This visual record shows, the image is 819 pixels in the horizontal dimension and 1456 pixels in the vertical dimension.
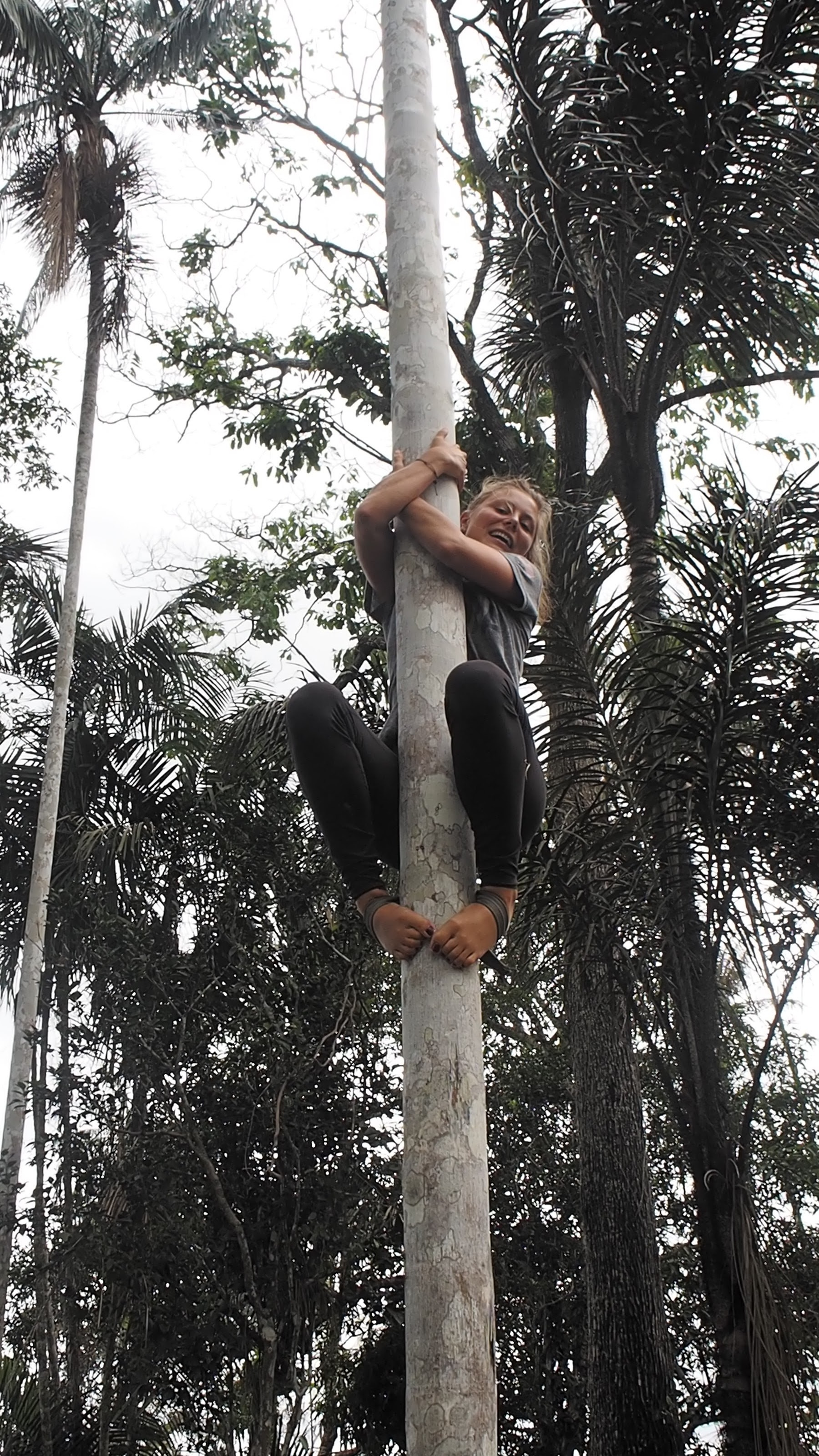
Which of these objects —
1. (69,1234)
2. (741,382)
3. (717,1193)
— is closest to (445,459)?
(717,1193)

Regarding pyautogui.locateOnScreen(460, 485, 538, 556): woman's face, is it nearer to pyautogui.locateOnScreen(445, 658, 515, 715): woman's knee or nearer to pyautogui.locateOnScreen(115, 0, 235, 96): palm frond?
pyautogui.locateOnScreen(445, 658, 515, 715): woman's knee

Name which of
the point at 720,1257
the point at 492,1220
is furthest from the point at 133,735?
the point at 720,1257

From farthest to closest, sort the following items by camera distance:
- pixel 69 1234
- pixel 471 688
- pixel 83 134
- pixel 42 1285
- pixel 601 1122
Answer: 1. pixel 83 134
2. pixel 42 1285
3. pixel 69 1234
4. pixel 601 1122
5. pixel 471 688

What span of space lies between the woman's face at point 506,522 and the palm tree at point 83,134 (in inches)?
297

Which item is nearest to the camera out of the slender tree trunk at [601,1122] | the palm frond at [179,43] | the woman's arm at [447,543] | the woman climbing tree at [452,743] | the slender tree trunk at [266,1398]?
the woman climbing tree at [452,743]

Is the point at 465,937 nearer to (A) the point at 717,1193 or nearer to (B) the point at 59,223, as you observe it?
(A) the point at 717,1193

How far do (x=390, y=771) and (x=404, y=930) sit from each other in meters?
0.49

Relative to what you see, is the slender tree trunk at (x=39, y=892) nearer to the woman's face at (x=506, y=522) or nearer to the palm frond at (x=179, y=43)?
the palm frond at (x=179, y=43)

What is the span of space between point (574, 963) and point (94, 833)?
4301 millimetres

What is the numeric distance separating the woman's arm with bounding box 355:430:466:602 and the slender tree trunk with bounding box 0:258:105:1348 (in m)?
6.46

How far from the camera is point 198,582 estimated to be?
10.3 m

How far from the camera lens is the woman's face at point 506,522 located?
2.63m

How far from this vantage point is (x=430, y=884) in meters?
1.90

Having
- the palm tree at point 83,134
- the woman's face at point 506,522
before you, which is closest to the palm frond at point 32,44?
the palm tree at point 83,134
